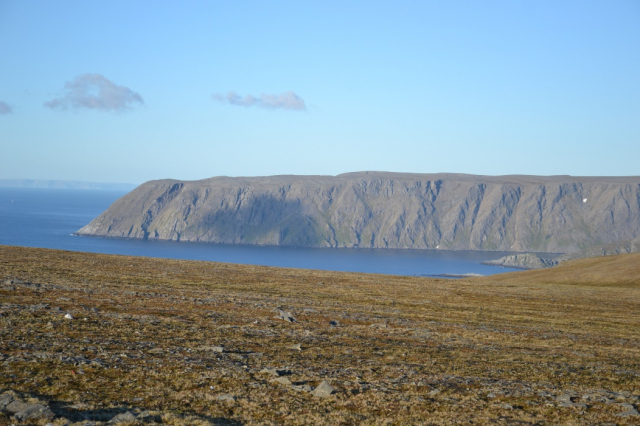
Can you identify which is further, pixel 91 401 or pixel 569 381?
pixel 569 381

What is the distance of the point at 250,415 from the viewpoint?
13047mm

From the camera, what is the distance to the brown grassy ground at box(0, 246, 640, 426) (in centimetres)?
1382

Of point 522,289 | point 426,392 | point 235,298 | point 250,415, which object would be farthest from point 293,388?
point 522,289

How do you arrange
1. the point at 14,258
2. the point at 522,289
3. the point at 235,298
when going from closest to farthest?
the point at 235,298, the point at 14,258, the point at 522,289

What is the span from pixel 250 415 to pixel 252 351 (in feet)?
22.7

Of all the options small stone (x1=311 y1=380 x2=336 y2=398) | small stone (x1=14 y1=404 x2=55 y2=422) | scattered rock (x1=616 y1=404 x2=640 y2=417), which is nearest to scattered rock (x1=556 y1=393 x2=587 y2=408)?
scattered rock (x1=616 y1=404 x2=640 y2=417)

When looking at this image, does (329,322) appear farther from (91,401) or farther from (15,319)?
(91,401)

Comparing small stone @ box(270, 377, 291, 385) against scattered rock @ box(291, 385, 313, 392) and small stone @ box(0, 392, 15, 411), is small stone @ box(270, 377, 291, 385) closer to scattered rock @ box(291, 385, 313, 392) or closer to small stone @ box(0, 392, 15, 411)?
scattered rock @ box(291, 385, 313, 392)

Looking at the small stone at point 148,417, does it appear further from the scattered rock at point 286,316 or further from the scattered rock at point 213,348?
the scattered rock at point 286,316

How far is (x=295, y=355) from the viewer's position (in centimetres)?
1973

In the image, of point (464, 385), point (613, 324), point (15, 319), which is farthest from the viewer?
point (613, 324)

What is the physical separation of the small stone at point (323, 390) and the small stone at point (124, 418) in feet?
15.9

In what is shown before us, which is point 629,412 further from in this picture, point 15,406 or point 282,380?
point 15,406

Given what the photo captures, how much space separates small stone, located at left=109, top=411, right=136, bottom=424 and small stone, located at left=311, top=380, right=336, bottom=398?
4.85m
